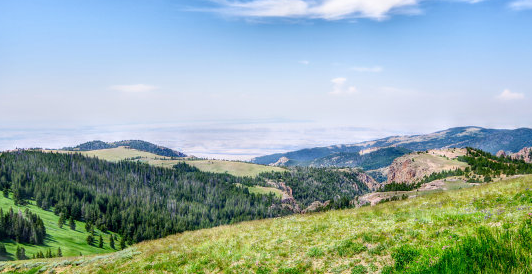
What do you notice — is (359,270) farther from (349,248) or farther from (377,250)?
(349,248)

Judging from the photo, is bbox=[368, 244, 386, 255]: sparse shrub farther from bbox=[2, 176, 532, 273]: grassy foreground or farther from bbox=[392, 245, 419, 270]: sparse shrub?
bbox=[392, 245, 419, 270]: sparse shrub

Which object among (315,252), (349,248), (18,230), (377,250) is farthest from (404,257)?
(18,230)

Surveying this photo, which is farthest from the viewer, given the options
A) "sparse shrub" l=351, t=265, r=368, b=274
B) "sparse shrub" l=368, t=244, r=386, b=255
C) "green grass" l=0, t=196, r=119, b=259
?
"green grass" l=0, t=196, r=119, b=259

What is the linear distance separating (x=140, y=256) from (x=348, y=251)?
19.2 meters

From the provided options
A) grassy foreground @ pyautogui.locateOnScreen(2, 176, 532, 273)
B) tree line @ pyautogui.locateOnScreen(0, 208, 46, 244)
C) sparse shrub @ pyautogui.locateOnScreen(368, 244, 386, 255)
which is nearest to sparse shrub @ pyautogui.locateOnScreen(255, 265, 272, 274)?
grassy foreground @ pyautogui.locateOnScreen(2, 176, 532, 273)

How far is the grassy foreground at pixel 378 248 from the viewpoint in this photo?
27.3 ft

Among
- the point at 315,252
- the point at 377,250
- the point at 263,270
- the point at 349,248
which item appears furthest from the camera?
the point at 315,252

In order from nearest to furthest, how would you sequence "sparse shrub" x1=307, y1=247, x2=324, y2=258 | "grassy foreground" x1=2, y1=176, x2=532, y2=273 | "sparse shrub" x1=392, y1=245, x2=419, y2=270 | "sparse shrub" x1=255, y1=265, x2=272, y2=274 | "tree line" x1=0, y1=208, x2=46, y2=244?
"grassy foreground" x1=2, y1=176, x2=532, y2=273, "sparse shrub" x1=392, y1=245, x2=419, y2=270, "sparse shrub" x1=255, y1=265, x2=272, y2=274, "sparse shrub" x1=307, y1=247, x2=324, y2=258, "tree line" x1=0, y1=208, x2=46, y2=244

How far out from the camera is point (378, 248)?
14773 millimetres

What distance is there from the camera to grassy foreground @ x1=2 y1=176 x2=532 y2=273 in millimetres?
8328

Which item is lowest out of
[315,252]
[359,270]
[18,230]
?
[18,230]

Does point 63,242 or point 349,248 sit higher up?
point 349,248

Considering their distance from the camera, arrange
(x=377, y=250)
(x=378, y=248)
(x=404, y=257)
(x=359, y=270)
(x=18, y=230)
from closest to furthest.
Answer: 1. (x=404, y=257)
2. (x=359, y=270)
3. (x=377, y=250)
4. (x=378, y=248)
5. (x=18, y=230)

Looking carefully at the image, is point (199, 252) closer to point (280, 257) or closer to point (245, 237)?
point (245, 237)
